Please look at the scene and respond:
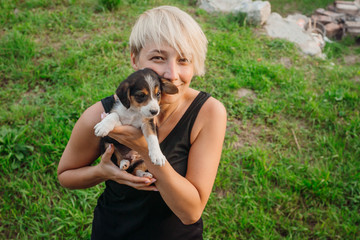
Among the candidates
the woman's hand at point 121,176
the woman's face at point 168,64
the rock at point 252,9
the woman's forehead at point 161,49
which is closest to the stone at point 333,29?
the rock at point 252,9

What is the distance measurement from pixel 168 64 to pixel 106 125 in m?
0.57

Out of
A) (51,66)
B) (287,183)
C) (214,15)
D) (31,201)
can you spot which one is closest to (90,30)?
(51,66)

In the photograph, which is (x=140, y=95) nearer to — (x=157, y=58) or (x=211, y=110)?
(x=157, y=58)

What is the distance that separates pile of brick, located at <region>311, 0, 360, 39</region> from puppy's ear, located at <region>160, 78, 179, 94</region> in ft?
28.1

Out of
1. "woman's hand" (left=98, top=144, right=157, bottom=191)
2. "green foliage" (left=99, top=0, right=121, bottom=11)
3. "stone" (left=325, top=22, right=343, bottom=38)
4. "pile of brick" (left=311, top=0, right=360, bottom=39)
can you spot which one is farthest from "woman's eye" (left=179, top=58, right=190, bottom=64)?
"stone" (left=325, top=22, right=343, bottom=38)

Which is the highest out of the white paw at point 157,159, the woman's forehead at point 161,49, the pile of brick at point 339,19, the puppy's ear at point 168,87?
the woman's forehead at point 161,49

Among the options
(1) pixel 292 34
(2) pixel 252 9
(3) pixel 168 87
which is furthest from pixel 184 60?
(1) pixel 292 34

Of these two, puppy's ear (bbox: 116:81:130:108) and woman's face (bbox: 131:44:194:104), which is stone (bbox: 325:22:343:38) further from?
puppy's ear (bbox: 116:81:130:108)

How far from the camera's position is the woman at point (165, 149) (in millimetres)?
1896

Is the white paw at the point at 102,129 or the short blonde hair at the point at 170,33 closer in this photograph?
the white paw at the point at 102,129

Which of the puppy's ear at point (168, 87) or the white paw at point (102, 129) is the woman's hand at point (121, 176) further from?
the puppy's ear at point (168, 87)

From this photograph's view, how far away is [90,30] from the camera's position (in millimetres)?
5777

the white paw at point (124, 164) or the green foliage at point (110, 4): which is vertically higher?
the green foliage at point (110, 4)

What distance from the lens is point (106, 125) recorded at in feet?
6.06
